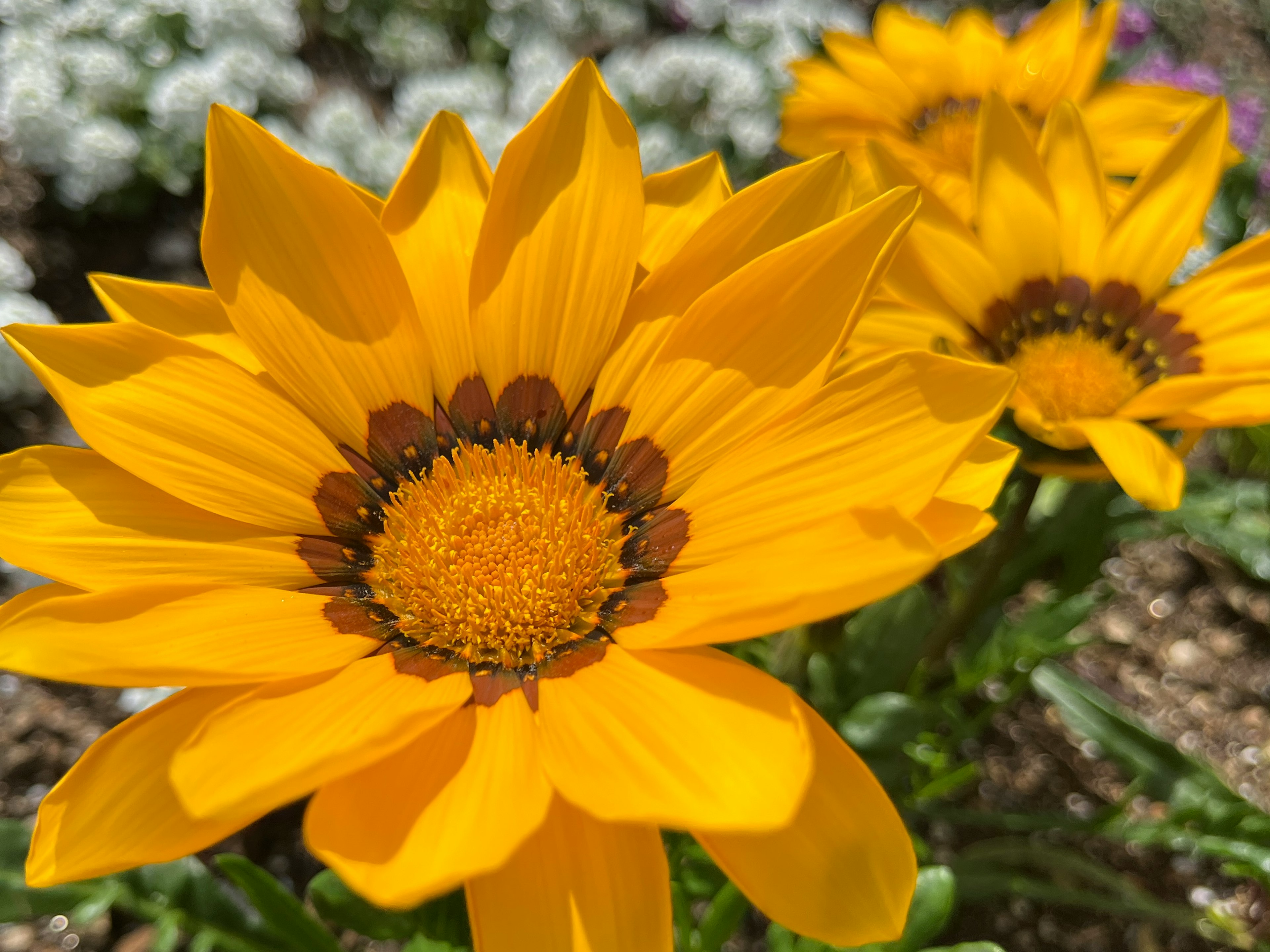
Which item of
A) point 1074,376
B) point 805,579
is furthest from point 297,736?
point 1074,376

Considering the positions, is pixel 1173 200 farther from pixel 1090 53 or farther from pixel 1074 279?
pixel 1090 53

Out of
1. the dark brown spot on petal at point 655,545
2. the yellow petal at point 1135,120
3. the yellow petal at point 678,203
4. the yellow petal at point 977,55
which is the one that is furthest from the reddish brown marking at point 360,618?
the yellow petal at point 977,55

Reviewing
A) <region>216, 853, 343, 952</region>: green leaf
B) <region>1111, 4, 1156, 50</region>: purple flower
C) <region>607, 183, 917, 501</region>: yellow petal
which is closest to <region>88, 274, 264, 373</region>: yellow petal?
<region>607, 183, 917, 501</region>: yellow petal

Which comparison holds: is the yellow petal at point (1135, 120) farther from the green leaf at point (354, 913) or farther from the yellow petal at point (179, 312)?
the green leaf at point (354, 913)

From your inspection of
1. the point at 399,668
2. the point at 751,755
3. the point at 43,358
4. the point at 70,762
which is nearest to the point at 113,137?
the point at 70,762

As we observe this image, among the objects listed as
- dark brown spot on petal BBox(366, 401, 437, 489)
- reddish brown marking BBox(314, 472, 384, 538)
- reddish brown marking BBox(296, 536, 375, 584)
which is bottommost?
reddish brown marking BBox(296, 536, 375, 584)

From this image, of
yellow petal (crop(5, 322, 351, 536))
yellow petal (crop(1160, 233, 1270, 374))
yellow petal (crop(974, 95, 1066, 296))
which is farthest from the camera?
yellow petal (crop(974, 95, 1066, 296))

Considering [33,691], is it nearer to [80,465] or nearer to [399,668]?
[80,465]

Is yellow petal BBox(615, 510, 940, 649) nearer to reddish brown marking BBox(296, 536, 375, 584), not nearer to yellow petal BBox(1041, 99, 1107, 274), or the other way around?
reddish brown marking BBox(296, 536, 375, 584)
